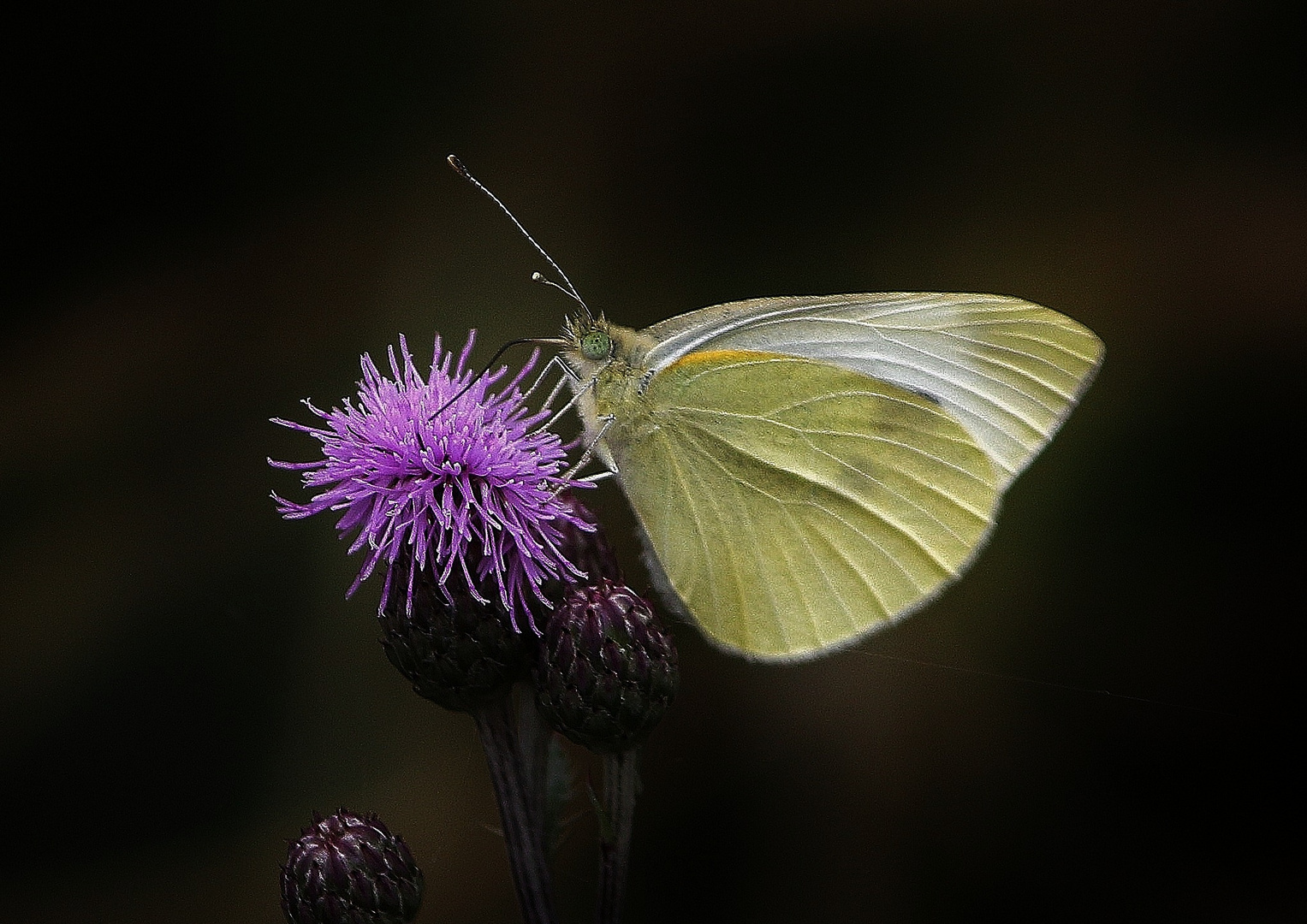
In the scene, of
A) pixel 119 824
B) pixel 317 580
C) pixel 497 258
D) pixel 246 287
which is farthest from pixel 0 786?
pixel 497 258

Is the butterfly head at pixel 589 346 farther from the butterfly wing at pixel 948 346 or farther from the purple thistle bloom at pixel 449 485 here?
the purple thistle bloom at pixel 449 485

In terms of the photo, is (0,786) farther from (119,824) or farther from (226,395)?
(226,395)

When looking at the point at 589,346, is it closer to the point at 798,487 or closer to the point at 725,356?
the point at 725,356

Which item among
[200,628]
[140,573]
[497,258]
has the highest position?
[497,258]

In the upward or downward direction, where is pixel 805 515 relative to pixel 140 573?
downward

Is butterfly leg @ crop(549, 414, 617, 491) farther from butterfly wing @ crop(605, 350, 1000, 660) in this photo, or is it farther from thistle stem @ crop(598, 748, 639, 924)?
thistle stem @ crop(598, 748, 639, 924)

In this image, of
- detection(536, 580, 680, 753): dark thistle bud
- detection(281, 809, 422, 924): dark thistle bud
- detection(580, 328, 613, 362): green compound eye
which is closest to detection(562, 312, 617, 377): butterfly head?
detection(580, 328, 613, 362): green compound eye

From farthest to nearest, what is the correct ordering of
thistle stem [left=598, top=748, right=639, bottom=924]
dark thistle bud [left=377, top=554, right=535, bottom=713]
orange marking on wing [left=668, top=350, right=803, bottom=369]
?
orange marking on wing [left=668, top=350, right=803, bottom=369], dark thistle bud [left=377, top=554, right=535, bottom=713], thistle stem [left=598, top=748, right=639, bottom=924]
